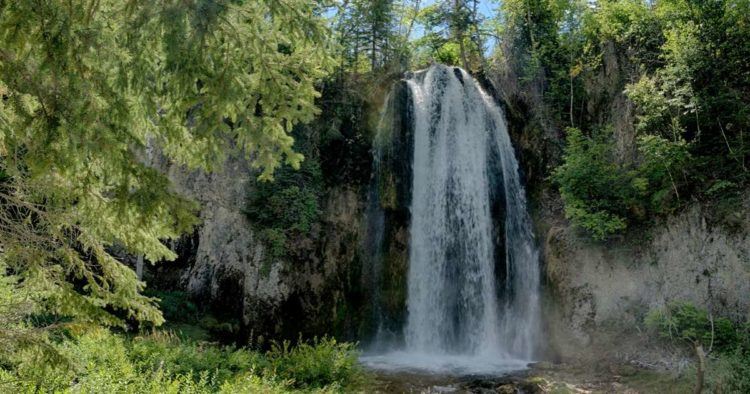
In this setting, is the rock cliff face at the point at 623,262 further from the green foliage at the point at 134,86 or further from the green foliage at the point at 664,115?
the green foliage at the point at 134,86

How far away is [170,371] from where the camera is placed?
23.7 feet

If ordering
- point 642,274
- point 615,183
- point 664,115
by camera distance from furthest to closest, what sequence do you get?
point 615,183, point 664,115, point 642,274

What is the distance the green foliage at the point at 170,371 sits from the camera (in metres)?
5.39

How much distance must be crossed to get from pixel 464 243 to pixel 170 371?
31.2 feet

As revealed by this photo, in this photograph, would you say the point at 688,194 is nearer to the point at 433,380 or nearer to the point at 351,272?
the point at 433,380

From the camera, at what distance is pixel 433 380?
34.8ft

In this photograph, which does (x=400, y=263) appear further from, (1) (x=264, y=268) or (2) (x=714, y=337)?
(2) (x=714, y=337)

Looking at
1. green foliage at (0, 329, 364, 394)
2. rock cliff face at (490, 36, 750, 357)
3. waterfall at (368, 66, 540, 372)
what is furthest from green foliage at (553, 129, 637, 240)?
green foliage at (0, 329, 364, 394)

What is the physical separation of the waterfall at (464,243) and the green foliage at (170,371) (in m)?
4.09

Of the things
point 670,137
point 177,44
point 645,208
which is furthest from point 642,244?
point 177,44

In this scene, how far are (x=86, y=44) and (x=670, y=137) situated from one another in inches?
523

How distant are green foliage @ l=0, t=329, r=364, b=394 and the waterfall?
409 cm

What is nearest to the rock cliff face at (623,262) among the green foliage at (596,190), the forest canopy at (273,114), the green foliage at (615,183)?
the forest canopy at (273,114)

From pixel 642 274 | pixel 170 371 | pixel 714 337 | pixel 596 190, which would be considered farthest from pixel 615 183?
pixel 170 371
